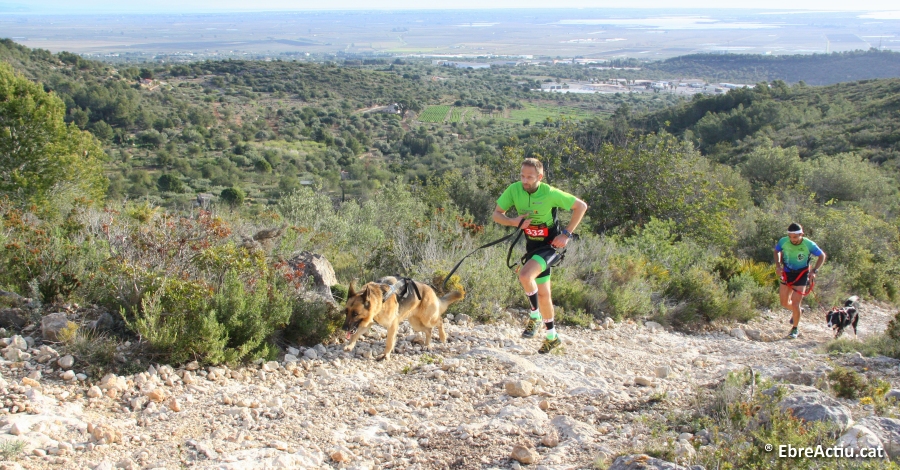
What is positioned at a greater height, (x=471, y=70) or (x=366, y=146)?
(x=471, y=70)

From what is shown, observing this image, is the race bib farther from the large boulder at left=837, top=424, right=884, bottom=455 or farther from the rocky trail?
the large boulder at left=837, top=424, right=884, bottom=455

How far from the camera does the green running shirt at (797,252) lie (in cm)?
754

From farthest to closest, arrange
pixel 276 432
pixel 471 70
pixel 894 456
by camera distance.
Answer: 1. pixel 471 70
2. pixel 276 432
3. pixel 894 456

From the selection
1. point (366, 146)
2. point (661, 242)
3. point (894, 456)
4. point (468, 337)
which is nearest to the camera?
point (894, 456)

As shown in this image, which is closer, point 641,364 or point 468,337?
point 641,364

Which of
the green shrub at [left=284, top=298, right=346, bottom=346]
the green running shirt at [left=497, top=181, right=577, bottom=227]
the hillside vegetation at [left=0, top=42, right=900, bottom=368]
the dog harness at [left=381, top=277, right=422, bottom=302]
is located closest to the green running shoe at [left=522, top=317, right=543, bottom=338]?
the hillside vegetation at [left=0, top=42, right=900, bottom=368]

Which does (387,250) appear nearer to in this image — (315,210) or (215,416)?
(215,416)

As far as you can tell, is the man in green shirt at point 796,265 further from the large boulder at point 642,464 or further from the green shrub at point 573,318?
the large boulder at point 642,464

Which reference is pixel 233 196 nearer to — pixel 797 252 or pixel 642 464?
pixel 797 252

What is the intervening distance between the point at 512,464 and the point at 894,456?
2.12 m

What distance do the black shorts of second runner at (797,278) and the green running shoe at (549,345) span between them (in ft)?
13.0

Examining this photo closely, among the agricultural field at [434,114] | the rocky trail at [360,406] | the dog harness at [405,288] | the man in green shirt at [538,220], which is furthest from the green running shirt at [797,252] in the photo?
the agricultural field at [434,114]

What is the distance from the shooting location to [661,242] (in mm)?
9180

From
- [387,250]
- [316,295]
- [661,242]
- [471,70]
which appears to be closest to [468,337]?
[316,295]
